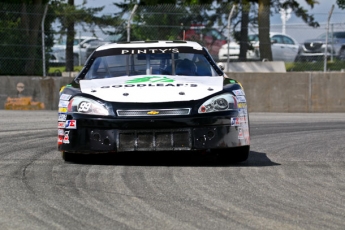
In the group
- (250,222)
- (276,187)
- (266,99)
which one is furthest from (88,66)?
(266,99)

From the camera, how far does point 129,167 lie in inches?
319

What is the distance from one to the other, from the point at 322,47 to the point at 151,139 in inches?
569

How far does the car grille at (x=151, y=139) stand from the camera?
8.05 meters

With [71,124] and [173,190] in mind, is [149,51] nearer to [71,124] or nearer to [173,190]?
[71,124]

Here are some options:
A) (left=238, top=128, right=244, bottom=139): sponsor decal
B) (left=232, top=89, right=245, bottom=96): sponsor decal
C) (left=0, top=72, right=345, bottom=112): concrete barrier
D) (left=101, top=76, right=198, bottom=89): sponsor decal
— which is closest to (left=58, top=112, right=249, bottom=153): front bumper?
(left=238, top=128, right=244, bottom=139): sponsor decal

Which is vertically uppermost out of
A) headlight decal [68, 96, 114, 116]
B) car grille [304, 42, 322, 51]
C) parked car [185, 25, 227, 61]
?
parked car [185, 25, 227, 61]

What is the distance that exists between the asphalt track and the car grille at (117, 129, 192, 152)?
0.18 meters

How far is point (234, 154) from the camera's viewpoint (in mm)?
8578

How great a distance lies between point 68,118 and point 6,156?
1026 mm

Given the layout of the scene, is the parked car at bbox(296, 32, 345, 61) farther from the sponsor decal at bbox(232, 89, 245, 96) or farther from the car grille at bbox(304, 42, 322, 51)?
the sponsor decal at bbox(232, 89, 245, 96)

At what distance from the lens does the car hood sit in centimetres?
814

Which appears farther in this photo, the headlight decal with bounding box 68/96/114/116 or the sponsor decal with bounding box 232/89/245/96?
the sponsor decal with bounding box 232/89/245/96

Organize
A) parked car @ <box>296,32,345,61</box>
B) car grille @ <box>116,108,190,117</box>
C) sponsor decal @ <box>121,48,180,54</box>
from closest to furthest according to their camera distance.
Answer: car grille @ <box>116,108,190,117</box> < sponsor decal @ <box>121,48,180,54</box> < parked car @ <box>296,32,345,61</box>

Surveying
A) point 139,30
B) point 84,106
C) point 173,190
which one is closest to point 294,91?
point 139,30
